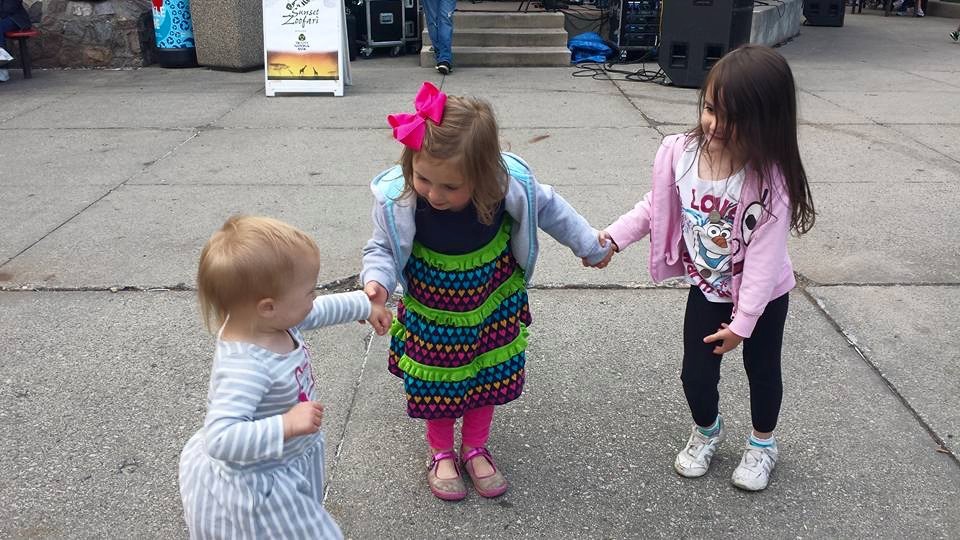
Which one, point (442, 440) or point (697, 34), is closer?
point (442, 440)

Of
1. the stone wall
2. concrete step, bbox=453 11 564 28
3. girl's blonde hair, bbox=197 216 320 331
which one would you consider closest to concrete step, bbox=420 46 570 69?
concrete step, bbox=453 11 564 28

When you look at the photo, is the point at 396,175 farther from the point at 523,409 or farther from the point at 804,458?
the point at 804,458

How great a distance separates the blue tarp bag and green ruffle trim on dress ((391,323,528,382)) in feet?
29.1

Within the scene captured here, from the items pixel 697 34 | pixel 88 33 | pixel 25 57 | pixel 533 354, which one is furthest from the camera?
pixel 88 33

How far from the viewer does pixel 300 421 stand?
1.64 m

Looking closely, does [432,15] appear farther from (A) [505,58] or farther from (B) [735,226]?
(B) [735,226]

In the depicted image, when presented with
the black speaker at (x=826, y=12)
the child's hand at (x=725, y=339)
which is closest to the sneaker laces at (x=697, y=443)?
the child's hand at (x=725, y=339)

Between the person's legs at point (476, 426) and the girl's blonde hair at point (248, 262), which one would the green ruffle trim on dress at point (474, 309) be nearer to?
the person's legs at point (476, 426)

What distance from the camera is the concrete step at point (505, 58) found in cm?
1046

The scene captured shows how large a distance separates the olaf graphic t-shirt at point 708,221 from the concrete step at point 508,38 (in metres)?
8.88

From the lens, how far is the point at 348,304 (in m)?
2.04

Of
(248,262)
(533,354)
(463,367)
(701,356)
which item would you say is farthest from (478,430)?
(248,262)

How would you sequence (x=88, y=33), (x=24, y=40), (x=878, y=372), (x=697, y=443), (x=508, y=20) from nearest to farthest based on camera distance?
(x=697, y=443) < (x=878, y=372) < (x=24, y=40) < (x=88, y=33) < (x=508, y=20)

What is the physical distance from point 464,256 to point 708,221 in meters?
0.68
